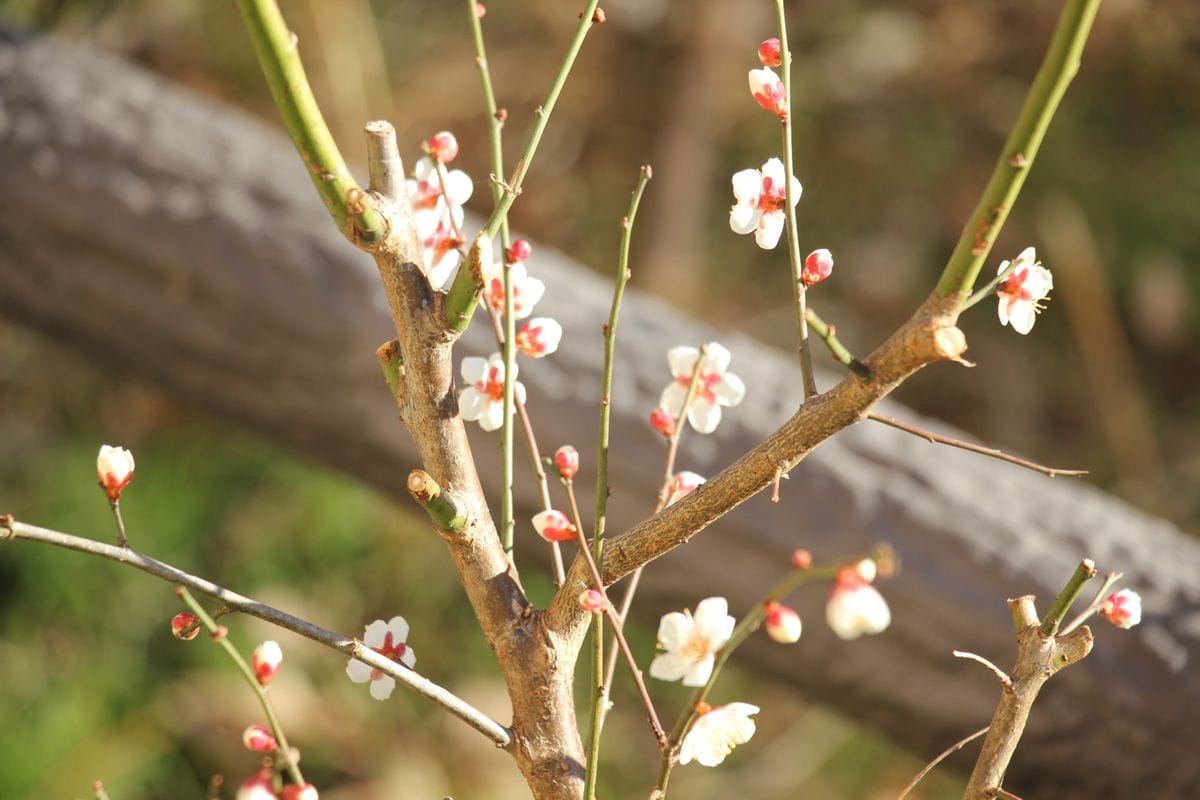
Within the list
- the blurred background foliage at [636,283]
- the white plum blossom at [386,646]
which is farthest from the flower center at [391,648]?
the blurred background foliage at [636,283]

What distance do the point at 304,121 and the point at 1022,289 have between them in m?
0.25

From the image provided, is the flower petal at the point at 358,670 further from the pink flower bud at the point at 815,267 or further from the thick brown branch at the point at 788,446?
the pink flower bud at the point at 815,267


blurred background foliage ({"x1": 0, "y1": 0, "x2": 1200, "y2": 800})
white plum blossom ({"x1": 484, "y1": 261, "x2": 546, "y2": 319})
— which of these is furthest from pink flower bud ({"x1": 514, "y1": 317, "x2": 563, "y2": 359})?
blurred background foliage ({"x1": 0, "y1": 0, "x2": 1200, "y2": 800})

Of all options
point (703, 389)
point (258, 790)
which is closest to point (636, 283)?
point (703, 389)

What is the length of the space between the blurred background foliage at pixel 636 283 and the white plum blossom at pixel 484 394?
3.44ft

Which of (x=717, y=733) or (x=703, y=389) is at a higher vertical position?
(x=703, y=389)

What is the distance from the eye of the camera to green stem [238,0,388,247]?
33 centimetres

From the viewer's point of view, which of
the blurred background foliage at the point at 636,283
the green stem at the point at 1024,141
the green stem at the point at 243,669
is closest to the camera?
the green stem at the point at 1024,141

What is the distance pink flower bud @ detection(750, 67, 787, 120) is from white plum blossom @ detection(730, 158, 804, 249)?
0.07 ft

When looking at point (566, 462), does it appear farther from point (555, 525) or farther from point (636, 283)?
point (636, 283)

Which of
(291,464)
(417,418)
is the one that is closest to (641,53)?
(291,464)

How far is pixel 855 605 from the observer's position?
1.03 ft

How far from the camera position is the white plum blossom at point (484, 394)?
0.43m

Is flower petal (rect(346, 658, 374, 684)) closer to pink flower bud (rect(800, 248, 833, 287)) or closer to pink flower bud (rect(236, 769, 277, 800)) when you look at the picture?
pink flower bud (rect(236, 769, 277, 800))
